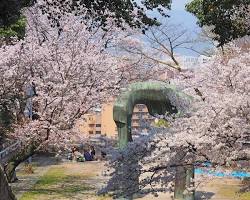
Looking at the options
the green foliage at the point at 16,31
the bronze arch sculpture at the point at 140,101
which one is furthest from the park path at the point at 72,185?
the green foliage at the point at 16,31

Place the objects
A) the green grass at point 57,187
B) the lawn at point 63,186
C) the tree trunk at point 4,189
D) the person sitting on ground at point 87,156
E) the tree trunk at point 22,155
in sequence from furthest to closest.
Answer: the person sitting on ground at point 87,156 < the green grass at point 57,187 < the lawn at point 63,186 < the tree trunk at point 22,155 < the tree trunk at point 4,189

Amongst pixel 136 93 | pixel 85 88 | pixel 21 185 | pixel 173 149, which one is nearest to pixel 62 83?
pixel 85 88

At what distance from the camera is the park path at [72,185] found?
58.7 ft

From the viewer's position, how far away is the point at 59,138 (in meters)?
16.8

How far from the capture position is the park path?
1791cm

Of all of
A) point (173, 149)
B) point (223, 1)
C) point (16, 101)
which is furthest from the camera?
point (16, 101)

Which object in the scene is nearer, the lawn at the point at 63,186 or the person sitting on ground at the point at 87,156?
the lawn at the point at 63,186

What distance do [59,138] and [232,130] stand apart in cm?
888

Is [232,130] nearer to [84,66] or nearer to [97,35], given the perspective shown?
[84,66]

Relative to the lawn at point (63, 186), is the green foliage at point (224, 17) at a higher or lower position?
higher

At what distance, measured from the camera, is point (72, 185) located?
806 inches

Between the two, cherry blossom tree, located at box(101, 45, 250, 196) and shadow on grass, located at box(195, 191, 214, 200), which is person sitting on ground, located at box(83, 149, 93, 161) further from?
cherry blossom tree, located at box(101, 45, 250, 196)

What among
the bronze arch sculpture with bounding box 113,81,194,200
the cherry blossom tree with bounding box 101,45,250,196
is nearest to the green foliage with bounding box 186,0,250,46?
the cherry blossom tree with bounding box 101,45,250,196

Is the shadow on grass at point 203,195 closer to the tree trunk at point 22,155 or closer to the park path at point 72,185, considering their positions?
the park path at point 72,185
